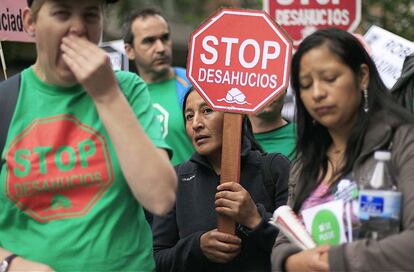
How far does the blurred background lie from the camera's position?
1302cm

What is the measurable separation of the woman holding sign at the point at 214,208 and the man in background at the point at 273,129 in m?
1.07

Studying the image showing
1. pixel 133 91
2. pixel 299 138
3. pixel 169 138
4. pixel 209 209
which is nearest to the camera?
pixel 133 91

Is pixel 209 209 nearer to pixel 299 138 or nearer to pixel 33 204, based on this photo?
pixel 299 138

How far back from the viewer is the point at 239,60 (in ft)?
15.4

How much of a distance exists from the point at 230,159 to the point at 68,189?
1.33 m

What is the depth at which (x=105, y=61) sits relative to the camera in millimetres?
3236

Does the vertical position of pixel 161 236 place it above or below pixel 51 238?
below

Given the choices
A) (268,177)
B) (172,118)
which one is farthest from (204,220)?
(172,118)

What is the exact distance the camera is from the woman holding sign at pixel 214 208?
454 centimetres

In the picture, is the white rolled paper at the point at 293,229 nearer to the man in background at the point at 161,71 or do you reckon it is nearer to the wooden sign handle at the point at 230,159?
the wooden sign handle at the point at 230,159

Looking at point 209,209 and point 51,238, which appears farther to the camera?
Answer: point 209,209

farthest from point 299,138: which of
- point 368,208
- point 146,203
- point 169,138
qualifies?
point 169,138

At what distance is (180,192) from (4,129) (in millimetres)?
1606

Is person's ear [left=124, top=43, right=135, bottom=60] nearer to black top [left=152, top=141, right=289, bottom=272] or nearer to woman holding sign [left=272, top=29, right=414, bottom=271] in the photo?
black top [left=152, top=141, right=289, bottom=272]
